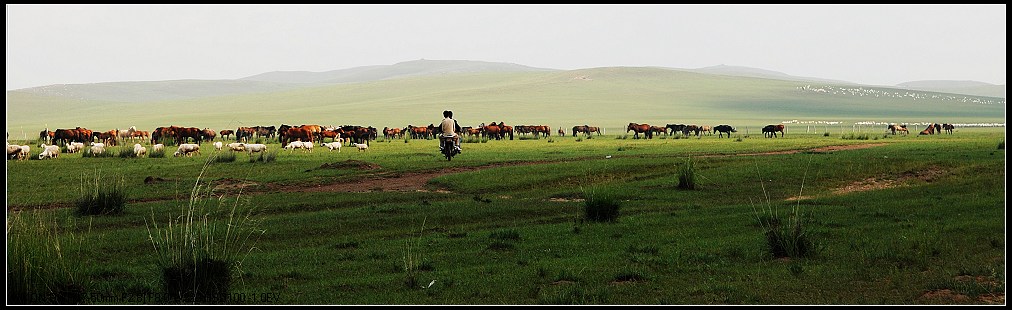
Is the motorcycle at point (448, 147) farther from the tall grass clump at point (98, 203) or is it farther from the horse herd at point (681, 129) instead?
the horse herd at point (681, 129)

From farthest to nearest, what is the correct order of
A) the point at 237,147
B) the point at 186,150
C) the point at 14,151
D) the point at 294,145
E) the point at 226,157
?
1. the point at 294,145
2. the point at 237,147
3. the point at 186,150
4. the point at 226,157
5. the point at 14,151

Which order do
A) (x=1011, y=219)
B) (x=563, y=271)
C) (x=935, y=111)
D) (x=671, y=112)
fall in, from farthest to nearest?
(x=935, y=111) < (x=671, y=112) < (x=563, y=271) < (x=1011, y=219)

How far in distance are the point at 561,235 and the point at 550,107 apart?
13018cm

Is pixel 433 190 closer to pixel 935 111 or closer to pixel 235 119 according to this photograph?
pixel 235 119

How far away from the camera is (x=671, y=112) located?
140 m

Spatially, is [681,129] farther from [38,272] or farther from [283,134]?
[38,272]

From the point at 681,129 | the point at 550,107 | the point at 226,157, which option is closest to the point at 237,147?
the point at 226,157

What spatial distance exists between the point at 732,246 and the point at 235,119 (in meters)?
125

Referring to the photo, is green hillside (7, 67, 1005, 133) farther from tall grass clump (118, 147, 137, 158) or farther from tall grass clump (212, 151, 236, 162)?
tall grass clump (212, 151, 236, 162)

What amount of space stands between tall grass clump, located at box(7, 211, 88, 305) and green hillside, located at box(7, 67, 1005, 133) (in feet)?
336

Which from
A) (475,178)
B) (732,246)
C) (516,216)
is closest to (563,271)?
(732,246)

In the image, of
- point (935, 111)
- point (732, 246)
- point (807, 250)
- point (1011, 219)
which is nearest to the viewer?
point (1011, 219)

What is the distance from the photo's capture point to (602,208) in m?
16.9
